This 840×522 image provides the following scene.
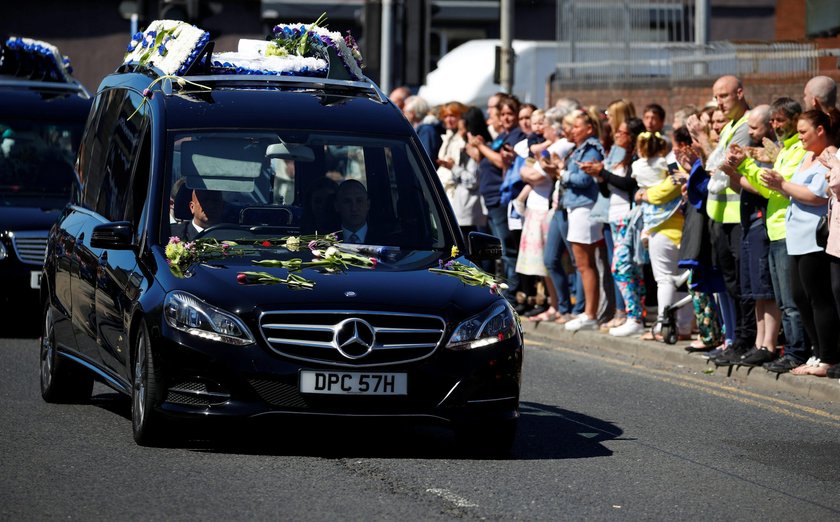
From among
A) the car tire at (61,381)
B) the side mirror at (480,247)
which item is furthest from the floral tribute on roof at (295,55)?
the car tire at (61,381)

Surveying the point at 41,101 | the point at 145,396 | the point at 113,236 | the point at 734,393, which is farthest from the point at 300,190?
the point at 41,101

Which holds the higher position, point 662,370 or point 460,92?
point 460,92

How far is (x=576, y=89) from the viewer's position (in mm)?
28312

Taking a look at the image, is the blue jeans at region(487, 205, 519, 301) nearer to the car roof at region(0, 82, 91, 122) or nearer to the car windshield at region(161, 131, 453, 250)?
the car roof at region(0, 82, 91, 122)

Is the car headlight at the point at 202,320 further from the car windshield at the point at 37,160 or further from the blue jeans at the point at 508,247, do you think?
the blue jeans at the point at 508,247

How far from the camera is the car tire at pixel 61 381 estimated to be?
37.1ft

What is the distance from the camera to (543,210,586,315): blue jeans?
17516 millimetres

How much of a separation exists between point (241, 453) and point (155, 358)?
711 mm

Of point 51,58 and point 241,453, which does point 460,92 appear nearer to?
point 51,58

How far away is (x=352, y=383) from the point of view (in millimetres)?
8961

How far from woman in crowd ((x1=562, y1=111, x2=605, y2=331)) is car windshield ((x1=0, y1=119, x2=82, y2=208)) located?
190 inches

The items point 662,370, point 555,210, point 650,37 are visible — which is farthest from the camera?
point 650,37

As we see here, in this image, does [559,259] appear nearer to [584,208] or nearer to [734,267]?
[584,208]

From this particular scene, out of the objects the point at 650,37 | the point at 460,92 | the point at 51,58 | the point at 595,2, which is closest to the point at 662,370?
the point at 51,58
